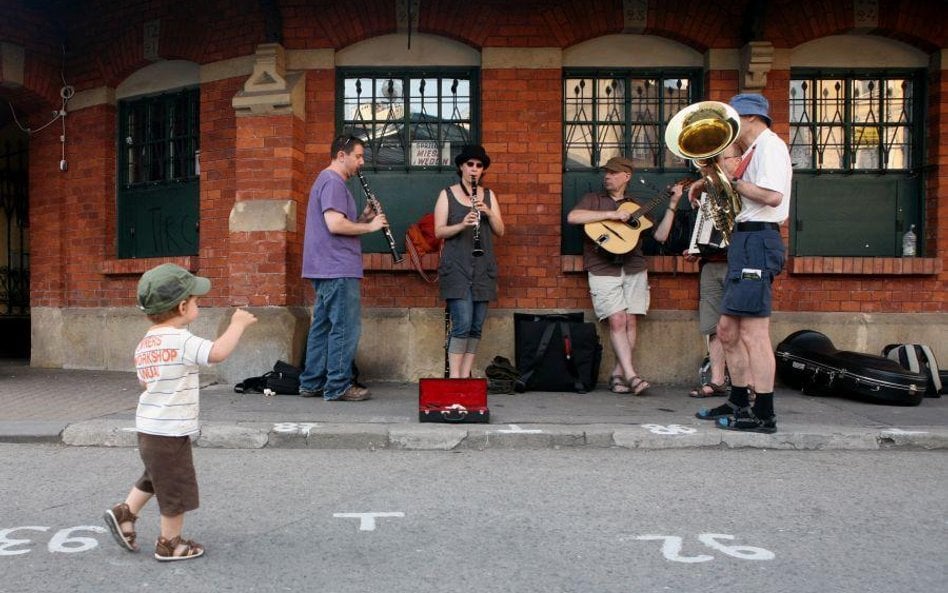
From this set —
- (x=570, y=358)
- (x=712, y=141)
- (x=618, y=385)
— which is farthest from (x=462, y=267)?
(x=712, y=141)

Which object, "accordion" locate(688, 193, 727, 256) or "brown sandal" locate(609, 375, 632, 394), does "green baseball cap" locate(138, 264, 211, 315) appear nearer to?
"accordion" locate(688, 193, 727, 256)

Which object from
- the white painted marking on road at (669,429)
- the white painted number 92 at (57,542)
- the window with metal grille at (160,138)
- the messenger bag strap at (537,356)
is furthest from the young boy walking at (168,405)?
the window with metal grille at (160,138)

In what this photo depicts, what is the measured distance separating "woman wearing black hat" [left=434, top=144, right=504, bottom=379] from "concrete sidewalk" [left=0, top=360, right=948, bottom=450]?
0.62 metres

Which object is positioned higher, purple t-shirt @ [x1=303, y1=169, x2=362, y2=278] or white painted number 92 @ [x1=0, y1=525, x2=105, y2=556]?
purple t-shirt @ [x1=303, y1=169, x2=362, y2=278]

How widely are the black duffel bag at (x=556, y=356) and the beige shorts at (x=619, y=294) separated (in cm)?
26

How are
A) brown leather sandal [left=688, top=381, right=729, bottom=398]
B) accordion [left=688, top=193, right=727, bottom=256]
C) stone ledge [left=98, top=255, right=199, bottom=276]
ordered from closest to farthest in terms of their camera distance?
accordion [left=688, top=193, right=727, bottom=256]
brown leather sandal [left=688, top=381, right=729, bottom=398]
stone ledge [left=98, top=255, right=199, bottom=276]

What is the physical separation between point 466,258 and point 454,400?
1.66m

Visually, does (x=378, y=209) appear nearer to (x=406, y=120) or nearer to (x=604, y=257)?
(x=406, y=120)

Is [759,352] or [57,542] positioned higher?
[759,352]

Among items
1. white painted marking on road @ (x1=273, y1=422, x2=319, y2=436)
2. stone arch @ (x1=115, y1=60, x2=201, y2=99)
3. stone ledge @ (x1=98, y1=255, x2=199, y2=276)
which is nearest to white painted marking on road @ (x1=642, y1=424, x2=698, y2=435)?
white painted marking on road @ (x1=273, y1=422, x2=319, y2=436)

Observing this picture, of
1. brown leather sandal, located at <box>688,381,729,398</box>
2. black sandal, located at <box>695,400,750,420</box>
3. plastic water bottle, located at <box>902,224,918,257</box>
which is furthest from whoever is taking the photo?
plastic water bottle, located at <box>902,224,918,257</box>

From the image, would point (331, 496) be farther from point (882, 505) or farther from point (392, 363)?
point (392, 363)

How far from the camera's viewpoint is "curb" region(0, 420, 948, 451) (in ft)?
18.2

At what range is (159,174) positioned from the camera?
923cm
